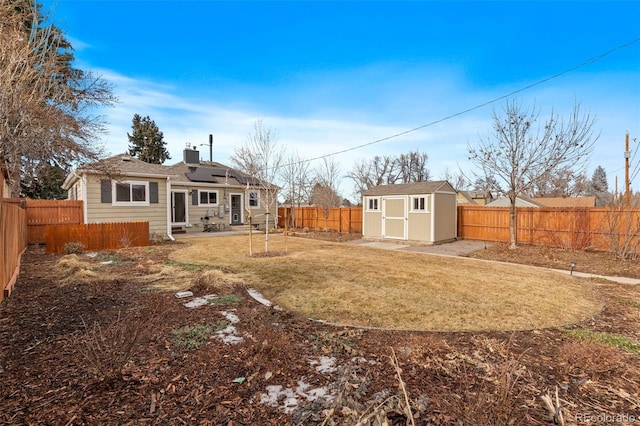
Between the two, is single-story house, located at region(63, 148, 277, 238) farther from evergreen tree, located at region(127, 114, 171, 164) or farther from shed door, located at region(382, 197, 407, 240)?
evergreen tree, located at region(127, 114, 171, 164)

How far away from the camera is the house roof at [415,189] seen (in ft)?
43.4

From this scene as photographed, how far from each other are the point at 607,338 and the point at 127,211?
49.8 feet

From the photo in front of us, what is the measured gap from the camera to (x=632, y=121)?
1148 cm

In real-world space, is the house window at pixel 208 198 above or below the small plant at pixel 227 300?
above

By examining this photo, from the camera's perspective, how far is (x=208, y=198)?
18000 millimetres

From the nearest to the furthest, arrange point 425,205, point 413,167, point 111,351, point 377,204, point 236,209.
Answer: point 111,351 < point 425,205 < point 377,204 < point 236,209 < point 413,167

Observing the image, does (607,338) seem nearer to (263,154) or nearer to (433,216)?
(433,216)

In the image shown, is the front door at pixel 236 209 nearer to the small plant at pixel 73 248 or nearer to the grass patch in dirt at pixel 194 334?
the small plant at pixel 73 248

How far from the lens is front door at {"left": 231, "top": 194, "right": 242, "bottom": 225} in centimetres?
1955

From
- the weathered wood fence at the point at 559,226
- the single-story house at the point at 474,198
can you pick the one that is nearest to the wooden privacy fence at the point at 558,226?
the weathered wood fence at the point at 559,226

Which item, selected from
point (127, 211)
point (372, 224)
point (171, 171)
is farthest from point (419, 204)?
point (171, 171)

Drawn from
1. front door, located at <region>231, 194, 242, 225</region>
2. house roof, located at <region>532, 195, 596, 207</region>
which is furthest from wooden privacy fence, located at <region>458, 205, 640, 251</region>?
house roof, located at <region>532, 195, 596, 207</region>

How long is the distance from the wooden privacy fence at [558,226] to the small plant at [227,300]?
435 inches

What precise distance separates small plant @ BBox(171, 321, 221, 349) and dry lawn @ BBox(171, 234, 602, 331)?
1.27m
